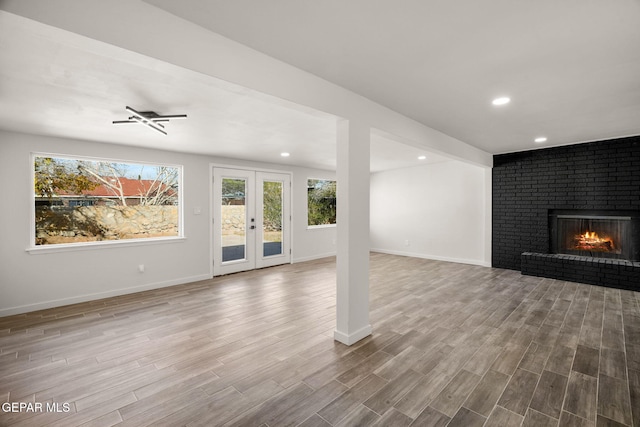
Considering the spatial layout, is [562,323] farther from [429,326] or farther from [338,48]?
[338,48]

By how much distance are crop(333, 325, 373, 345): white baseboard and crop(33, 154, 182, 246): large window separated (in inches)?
152

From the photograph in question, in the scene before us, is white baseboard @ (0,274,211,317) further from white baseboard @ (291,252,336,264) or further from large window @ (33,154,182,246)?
white baseboard @ (291,252,336,264)

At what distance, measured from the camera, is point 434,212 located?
726 centimetres

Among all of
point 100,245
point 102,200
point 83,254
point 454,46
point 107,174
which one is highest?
point 454,46

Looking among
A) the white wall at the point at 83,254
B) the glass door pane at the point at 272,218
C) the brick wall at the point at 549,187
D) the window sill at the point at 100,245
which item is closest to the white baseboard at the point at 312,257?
the glass door pane at the point at 272,218

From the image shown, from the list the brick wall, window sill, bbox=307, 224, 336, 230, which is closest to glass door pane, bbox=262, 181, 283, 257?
window sill, bbox=307, 224, 336, 230

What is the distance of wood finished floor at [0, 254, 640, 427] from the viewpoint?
1.87m

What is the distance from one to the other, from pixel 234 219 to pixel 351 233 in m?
3.87

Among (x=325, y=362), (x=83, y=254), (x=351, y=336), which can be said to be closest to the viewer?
(x=325, y=362)

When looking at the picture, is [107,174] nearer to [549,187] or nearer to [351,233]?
[351,233]

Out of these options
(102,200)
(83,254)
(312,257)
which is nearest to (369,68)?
(102,200)

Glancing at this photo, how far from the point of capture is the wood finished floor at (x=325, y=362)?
6.15 ft

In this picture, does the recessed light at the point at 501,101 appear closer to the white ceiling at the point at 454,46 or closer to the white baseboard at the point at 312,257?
the white ceiling at the point at 454,46

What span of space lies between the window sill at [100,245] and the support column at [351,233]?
12.1ft
